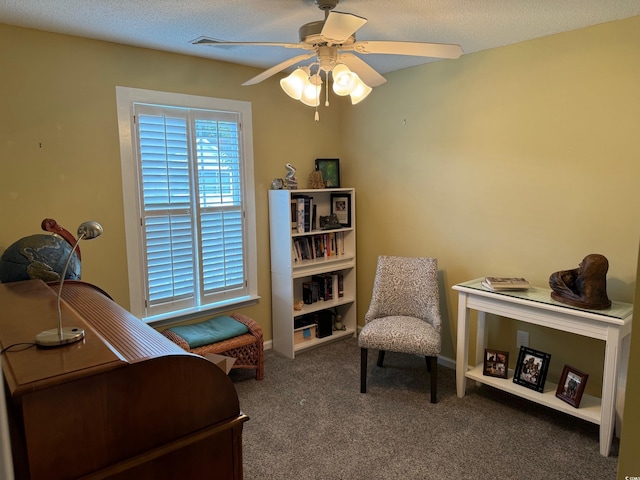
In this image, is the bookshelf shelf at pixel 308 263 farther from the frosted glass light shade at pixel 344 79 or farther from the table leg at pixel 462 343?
the frosted glass light shade at pixel 344 79

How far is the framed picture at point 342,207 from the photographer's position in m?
4.07

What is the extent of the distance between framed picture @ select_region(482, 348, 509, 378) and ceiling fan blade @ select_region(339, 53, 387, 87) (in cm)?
196

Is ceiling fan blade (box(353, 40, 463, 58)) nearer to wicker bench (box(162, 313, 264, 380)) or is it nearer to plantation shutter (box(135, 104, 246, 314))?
plantation shutter (box(135, 104, 246, 314))

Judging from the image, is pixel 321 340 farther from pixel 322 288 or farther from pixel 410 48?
pixel 410 48

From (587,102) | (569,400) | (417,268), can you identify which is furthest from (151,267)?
(587,102)

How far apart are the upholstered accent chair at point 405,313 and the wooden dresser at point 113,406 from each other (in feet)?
5.92

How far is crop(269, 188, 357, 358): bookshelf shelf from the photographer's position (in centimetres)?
368

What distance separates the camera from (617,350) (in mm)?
2289

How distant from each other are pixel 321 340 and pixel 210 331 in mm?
1126

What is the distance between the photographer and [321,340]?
155 inches

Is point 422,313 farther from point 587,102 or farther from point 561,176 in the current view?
point 587,102

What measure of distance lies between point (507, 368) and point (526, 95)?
1.83m

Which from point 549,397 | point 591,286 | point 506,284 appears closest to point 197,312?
point 506,284

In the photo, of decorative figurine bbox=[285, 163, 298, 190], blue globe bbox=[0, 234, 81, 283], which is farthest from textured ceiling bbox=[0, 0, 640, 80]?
blue globe bbox=[0, 234, 81, 283]
